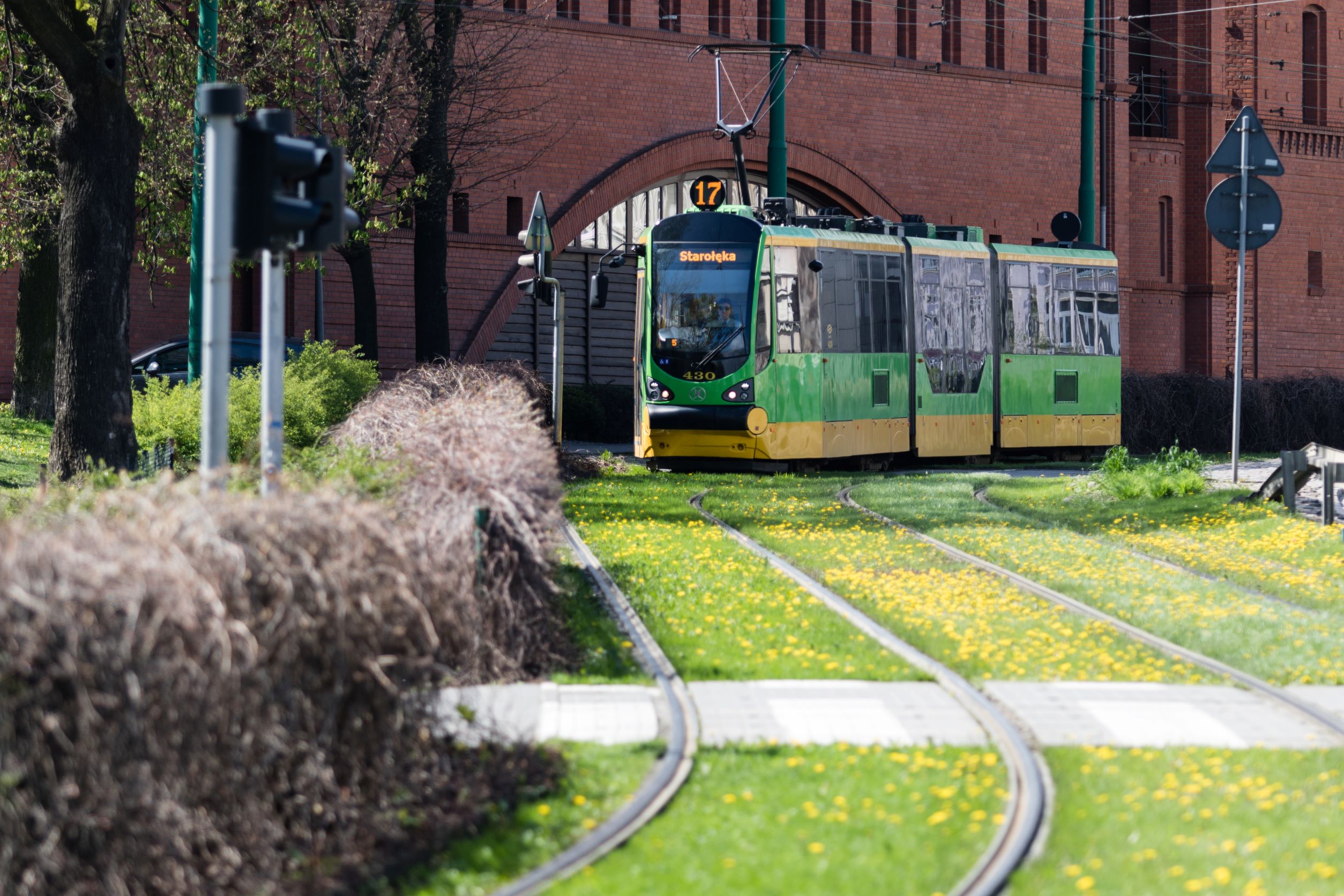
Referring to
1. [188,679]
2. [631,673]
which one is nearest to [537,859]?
[188,679]

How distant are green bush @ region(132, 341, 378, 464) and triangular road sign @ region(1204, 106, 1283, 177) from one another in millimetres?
8705

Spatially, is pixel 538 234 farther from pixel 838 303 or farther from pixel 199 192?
pixel 838 303

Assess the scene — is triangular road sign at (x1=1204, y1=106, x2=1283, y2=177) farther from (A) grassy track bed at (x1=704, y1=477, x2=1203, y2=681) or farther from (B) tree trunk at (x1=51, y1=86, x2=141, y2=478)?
(B) tree trunk at (x1=51, y1=86, x2=141, y2=478)

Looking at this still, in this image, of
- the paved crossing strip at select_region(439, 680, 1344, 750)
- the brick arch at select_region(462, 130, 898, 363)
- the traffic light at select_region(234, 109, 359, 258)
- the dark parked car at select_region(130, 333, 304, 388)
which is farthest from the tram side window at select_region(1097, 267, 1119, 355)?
the traffic light at select_region(234, 109, 359, 258)

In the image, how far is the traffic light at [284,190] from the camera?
246 inches

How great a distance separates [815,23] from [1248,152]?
19.9 meters

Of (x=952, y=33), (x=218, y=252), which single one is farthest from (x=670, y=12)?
(x=218, y=252)

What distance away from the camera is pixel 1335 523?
1396 cm

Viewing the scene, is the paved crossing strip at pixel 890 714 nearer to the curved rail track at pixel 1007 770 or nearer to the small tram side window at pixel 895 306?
the curved rail track at pixel 1007 770

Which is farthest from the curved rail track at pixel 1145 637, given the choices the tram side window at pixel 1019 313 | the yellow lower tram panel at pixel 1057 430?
the yellow lower tram panel at pixel 1057 430

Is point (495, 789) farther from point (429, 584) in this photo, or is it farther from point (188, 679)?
point (188, 679)

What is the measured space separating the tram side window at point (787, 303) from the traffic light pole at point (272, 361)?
1337cm

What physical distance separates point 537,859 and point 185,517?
4.94 feet

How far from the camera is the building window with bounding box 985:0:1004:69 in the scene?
3747 cm
